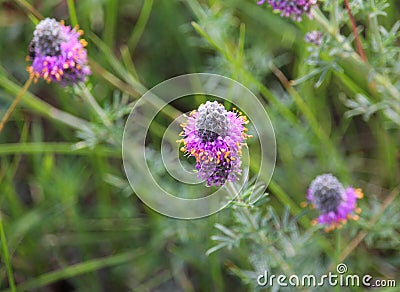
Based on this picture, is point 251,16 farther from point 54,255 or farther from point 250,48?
point 54,255

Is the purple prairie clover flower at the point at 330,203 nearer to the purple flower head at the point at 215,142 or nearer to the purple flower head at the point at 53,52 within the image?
the purple flower head at the point at 215,142

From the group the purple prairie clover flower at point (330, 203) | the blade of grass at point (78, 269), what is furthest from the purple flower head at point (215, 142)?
the blade of grass at point (78, 269)

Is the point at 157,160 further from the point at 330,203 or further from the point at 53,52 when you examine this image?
the point at 330,203

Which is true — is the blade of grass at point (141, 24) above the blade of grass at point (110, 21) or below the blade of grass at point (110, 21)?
above

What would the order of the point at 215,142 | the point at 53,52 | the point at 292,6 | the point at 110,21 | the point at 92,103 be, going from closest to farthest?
the point at 215,142
the point at 292,6
the point at 53,52
the point at 92,103
the point at 110,21

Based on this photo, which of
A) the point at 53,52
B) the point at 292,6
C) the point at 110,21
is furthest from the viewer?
the point at 110,21

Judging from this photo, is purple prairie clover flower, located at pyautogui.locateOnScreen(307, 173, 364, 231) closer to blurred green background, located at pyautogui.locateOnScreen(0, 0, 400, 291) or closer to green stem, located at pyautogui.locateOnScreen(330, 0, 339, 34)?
blurred green background, located at pyautogui.locateOnScreen(0, 0, 400, 291)

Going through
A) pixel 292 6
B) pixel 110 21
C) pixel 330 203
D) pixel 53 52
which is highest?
pixel 110 21

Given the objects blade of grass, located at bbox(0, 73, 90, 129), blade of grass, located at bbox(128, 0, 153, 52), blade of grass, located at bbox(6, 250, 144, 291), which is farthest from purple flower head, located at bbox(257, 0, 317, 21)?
blade of grass, located at bbox(6, 250, 144, 291)

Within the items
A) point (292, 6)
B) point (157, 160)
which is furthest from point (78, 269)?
point (292, 6)

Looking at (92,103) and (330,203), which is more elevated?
(92,103)
